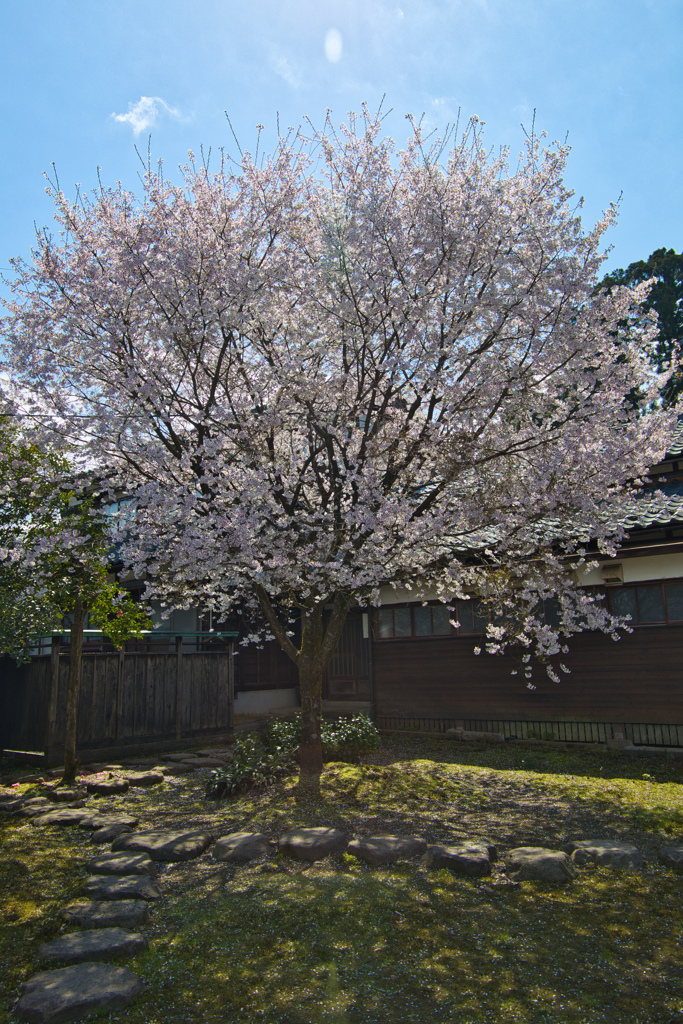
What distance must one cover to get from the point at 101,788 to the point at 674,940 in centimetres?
846

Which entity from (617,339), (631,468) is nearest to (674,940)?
(631,468)

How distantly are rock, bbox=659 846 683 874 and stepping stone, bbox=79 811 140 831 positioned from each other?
6194mm

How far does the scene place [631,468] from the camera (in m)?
9.84

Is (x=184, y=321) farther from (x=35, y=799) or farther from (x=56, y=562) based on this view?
(x=35, y=799)

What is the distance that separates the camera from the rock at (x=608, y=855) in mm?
6430

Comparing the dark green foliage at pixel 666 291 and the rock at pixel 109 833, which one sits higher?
the dark green foliage at pixel 666 291

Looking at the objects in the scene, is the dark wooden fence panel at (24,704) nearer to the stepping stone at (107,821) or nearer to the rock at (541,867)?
the stepping stone at (107,821)

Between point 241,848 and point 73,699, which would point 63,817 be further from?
point 241,848

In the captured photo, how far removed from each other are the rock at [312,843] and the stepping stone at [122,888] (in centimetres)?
148

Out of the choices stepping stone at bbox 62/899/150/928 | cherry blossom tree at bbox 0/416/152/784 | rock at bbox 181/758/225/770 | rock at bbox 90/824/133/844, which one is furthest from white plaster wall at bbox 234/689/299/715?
stepping stone at bbox 62/899/150/928

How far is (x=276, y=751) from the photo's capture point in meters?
11.0

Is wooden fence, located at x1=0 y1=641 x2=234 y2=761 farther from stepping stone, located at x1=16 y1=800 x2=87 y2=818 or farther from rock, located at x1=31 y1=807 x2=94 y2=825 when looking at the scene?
rock, located at x1=31 y1=807 x2=94 y2=825

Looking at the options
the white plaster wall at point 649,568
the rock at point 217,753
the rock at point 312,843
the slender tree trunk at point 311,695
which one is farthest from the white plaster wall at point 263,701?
the rock at point 312,843

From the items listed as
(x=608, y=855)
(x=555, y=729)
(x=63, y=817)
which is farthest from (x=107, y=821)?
(x=555, y=729)
